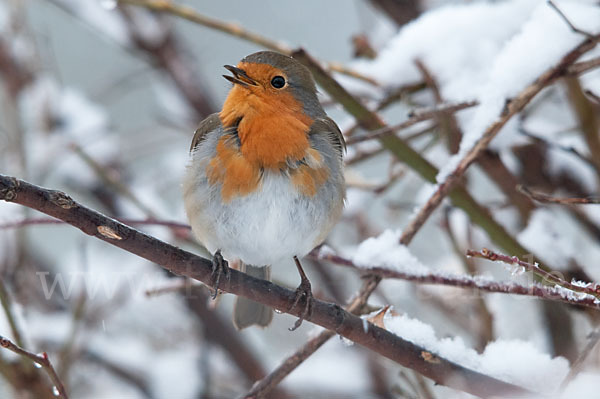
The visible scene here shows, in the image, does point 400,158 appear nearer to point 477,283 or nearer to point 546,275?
point 477,283

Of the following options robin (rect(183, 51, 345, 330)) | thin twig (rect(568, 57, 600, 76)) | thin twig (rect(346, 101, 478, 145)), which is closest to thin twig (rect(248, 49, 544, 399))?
thin twig (rect(346, 101, 478, 145))

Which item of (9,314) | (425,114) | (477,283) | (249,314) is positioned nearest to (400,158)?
(425,114)

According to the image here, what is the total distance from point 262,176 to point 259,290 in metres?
0.56

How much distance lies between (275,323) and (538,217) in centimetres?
168

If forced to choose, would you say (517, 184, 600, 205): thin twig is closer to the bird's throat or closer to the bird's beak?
the bird's throat

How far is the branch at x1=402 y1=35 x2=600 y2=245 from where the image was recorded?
179cm

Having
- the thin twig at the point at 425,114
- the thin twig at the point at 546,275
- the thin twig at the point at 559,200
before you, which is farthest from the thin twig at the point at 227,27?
the thin twig at the point at 546,275

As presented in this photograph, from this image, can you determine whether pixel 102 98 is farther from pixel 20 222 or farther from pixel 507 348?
pixel 507 348

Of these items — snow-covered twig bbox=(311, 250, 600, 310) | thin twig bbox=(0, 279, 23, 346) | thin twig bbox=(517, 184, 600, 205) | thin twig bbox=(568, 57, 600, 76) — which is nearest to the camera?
snow-covered twig bbox=(311, 250, 600, 310)

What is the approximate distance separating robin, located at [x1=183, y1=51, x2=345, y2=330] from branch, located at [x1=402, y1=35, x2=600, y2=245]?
0.40m

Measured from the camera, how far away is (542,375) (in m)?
1.66

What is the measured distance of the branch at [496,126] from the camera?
1.79 m

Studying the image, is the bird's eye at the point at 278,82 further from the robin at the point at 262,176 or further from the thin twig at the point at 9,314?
the thin twig at the point at 9,314

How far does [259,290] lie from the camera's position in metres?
1.57
